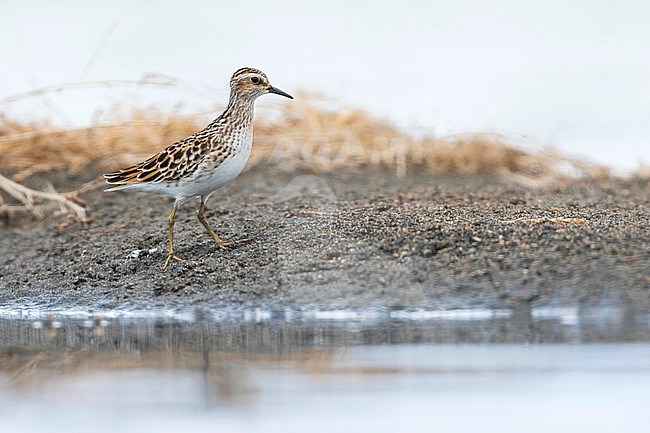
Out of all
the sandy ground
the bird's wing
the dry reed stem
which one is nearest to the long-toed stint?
the bird's wing

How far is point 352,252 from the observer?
606cm

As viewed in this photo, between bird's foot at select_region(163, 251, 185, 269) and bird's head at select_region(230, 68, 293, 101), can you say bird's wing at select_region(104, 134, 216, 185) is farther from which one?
bird's head at select_region(230, 68, 293, 101)

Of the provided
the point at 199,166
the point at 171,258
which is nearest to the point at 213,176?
the point at 199,166

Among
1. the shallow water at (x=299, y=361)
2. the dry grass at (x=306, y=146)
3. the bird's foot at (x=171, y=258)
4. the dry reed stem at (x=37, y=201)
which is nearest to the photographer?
the shallow water at (x=299, y=361)

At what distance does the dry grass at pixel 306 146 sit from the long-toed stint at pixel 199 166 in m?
2.86

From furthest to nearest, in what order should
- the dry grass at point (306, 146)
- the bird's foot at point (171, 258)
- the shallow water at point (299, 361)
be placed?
the dry grass at point (306, 146)
the bird's foot at point (171, 258)
the shallow water at point (299, 361)

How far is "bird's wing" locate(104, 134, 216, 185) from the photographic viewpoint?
659 cm

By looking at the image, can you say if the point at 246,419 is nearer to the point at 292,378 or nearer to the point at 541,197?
the point at 292,378

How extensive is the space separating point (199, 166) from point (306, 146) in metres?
3.75

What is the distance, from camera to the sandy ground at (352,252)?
213 inches

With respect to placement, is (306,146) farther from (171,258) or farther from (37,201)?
(171,258)

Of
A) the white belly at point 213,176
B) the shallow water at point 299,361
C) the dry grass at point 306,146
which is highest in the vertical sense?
the dry grass at point 306,146

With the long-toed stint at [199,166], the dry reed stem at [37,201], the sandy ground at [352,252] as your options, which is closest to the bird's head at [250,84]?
the long-toed stint at [199,166]

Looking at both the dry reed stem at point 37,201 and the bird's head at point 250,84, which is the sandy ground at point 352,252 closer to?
the dry reed stem at point 37,201
